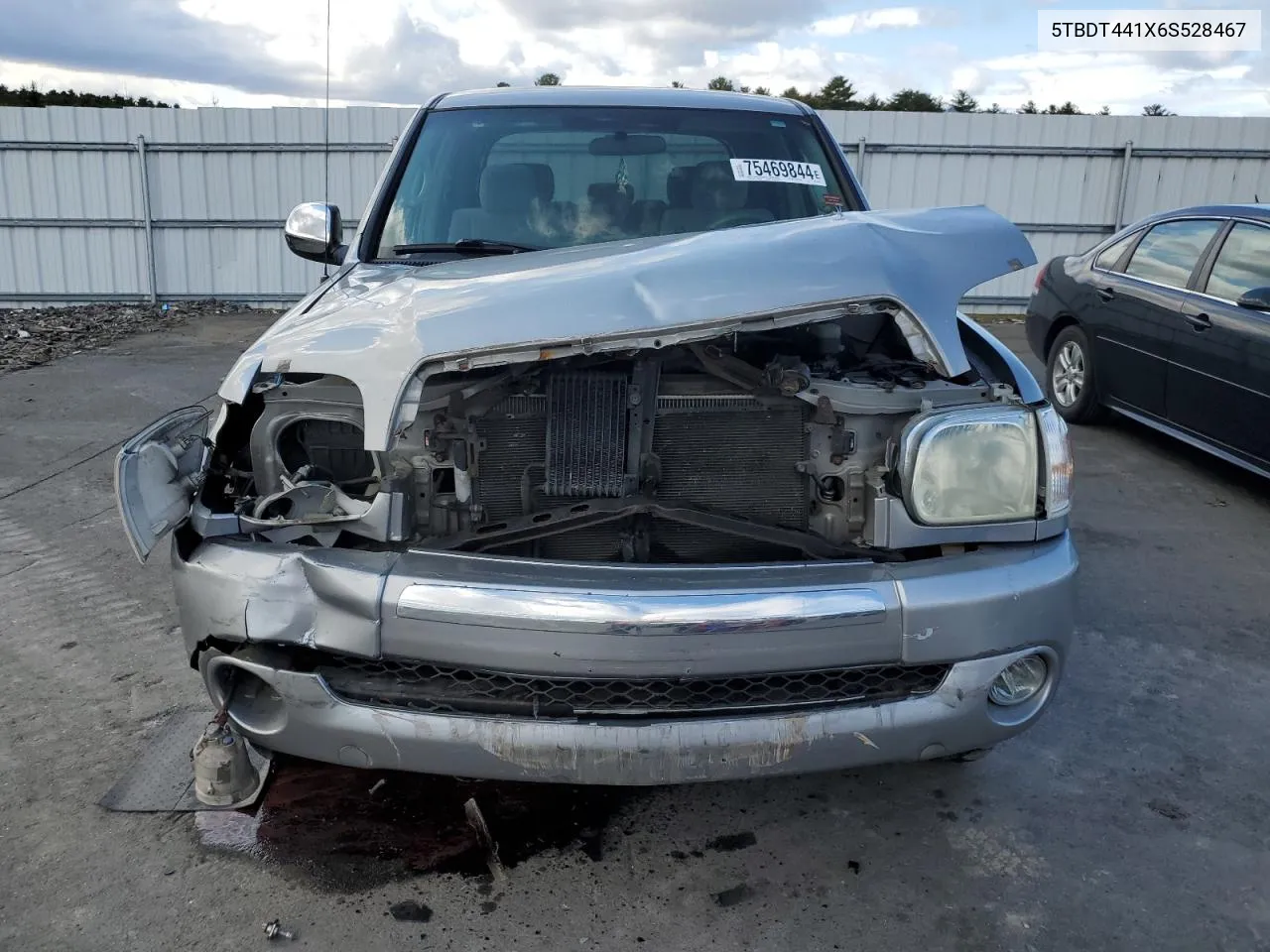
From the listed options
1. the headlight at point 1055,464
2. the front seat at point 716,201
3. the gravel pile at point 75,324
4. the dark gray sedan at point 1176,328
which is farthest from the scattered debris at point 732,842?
the gravel pile at point 75,324

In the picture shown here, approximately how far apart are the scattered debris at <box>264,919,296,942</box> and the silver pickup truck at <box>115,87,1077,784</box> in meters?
0.40

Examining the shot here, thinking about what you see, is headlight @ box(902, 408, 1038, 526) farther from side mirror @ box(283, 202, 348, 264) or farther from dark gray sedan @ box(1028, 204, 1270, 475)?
dark gray sedan @ box(1028, 204, 1270, 475)

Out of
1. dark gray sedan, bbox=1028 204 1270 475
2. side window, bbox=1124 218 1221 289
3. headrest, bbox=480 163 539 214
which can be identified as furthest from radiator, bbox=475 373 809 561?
side window, bbox=1124 218 1221 289

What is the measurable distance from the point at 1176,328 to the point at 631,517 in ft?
14.3

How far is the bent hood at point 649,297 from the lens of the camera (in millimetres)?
2143

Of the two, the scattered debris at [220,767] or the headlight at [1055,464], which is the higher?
the headlight at [1055,464]

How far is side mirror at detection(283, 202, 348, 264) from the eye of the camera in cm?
358

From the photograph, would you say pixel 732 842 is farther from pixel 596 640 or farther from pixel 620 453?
pixel 620 453

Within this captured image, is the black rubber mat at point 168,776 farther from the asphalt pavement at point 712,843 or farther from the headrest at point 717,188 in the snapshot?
the headrest at point 717,188

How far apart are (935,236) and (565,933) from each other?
6.08 feet

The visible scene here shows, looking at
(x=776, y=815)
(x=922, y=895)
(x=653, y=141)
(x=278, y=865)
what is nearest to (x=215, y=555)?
(x=278, y=865)

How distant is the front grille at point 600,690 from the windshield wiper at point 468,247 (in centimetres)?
158

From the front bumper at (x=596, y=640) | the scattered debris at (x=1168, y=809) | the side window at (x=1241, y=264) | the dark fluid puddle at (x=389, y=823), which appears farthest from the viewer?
the side window at (x=1241, y=264)

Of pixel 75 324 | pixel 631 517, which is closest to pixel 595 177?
pixel 631 517
